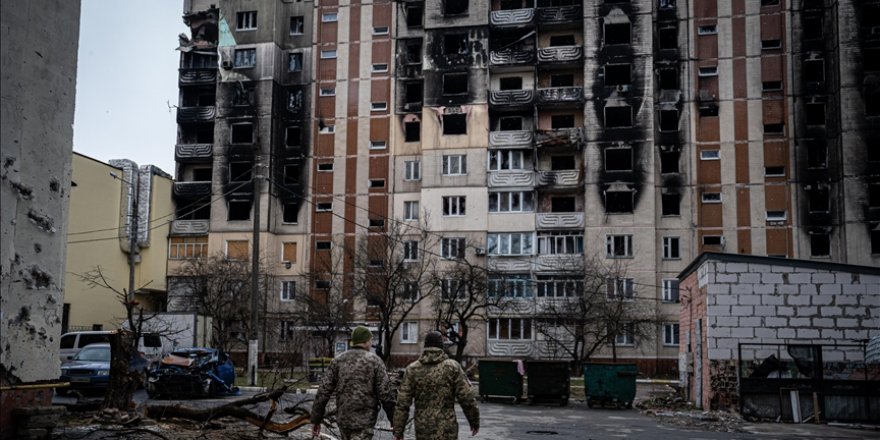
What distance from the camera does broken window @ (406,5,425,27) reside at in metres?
58.5

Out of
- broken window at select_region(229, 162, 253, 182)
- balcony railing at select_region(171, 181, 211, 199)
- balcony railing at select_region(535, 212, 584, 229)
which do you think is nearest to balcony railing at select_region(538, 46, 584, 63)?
balcony railing at select_region(535, 212, 584, 229)

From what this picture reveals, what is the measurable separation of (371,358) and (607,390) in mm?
16255

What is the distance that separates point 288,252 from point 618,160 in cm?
2380

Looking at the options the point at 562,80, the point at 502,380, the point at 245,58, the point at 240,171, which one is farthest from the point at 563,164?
the point at 502,380

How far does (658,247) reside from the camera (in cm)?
5194

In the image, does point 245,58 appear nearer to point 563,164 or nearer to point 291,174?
point 291,174

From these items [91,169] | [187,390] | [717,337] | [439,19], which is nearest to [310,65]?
[439,19]

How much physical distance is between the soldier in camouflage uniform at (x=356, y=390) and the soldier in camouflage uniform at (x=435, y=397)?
0.38 m

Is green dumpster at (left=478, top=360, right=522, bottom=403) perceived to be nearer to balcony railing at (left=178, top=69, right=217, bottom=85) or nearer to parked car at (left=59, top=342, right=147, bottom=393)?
parked car at (left=59, top=342, right=147, bottom=393)

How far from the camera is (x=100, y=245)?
52656mm

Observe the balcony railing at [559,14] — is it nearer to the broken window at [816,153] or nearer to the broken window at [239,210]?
the broken window at [816,153]

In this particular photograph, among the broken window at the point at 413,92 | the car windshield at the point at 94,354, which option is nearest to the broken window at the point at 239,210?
the broken window at the point at 413,92

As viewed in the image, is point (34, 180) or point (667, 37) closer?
point (34, 180)

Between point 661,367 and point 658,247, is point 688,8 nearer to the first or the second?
point 658,247
